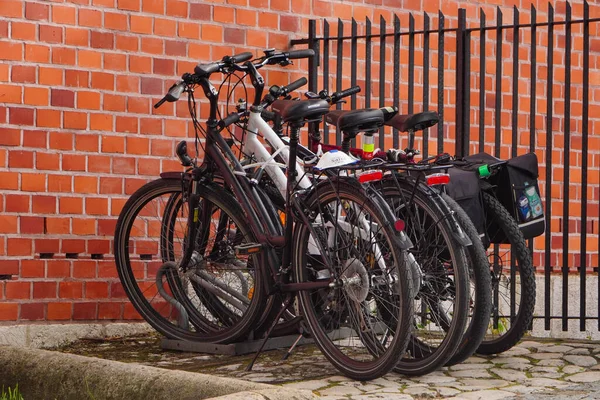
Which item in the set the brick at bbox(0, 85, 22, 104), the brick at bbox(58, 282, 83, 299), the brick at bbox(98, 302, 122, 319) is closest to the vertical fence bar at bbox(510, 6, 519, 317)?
the brick at bbox(98, 302, 122, 319)

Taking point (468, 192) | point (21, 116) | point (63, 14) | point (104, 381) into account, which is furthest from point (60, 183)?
point (104, 381)

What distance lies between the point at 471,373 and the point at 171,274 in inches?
63.0

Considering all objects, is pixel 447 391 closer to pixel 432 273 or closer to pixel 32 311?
pixel 432 273

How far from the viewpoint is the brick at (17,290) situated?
5.66m

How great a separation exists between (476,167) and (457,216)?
52cm

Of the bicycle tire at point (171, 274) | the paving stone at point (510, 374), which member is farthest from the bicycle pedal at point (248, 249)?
the paving stone at point (510, 374)

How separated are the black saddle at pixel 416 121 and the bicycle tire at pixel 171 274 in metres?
0.82

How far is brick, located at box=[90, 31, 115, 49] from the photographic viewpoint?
591cm

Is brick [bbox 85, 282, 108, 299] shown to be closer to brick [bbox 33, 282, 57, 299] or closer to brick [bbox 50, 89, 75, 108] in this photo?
brick [bbox 33, 282, 57, 299]

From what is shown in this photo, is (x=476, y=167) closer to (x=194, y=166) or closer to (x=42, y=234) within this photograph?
(x=194, y=166)

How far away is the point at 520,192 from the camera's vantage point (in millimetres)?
5066

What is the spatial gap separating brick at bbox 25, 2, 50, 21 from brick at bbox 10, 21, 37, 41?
0.13 ft

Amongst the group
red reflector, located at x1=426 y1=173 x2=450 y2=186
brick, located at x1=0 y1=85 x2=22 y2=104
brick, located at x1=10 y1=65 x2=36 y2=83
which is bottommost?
red reflector, located at x1=426 y1=173 x2=450 y2=186

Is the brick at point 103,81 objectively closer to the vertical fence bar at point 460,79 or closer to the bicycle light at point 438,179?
the vertical fence bar at point 460,79
